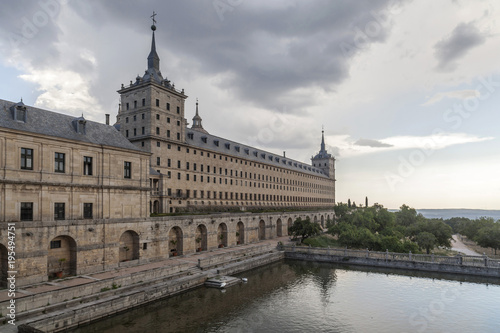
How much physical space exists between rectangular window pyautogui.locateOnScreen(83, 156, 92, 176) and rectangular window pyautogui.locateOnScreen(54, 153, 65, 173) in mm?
2188

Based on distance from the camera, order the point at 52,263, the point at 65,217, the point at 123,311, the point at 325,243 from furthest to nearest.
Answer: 1. the point at 325,243
2. the point at 65,217
3. the point at 52,263
4. the point at 123,311

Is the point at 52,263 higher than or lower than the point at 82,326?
higher

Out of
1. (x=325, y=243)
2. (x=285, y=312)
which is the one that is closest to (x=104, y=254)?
(x=285, y=312)

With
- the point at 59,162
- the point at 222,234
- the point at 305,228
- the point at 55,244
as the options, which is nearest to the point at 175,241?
the point at 222,234

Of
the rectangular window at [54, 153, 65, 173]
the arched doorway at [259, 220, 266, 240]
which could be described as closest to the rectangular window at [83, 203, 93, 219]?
the rectangular window at [54, 153, 65, 173]

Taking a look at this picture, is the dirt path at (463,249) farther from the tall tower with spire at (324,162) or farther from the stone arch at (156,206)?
the tall tower with spire at (324,162)

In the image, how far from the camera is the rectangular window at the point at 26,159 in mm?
28930

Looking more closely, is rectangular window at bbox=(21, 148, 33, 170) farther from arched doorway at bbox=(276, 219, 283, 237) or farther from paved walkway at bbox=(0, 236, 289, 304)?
arched doorway at bbox=(276, 219, 283, 237)

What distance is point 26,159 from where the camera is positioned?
2917cm

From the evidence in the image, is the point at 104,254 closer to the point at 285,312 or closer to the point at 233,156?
the point at 285,312

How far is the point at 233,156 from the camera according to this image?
248 feet

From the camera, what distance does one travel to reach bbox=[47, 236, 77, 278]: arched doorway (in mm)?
29703

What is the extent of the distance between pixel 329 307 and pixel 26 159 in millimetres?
29725

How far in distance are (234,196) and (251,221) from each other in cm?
1749
